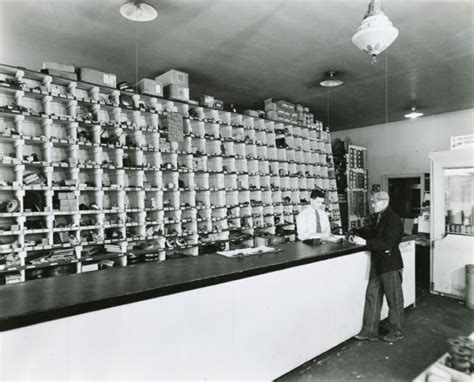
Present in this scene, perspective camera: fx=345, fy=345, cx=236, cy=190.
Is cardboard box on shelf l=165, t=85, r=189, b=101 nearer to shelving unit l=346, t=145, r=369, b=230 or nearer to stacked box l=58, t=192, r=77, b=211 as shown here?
stacked box l=58, t=192, r=77, b=211

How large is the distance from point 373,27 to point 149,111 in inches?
120

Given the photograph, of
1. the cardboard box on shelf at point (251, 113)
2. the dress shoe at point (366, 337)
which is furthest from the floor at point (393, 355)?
the cardboard box on shelf at point (251, 113)

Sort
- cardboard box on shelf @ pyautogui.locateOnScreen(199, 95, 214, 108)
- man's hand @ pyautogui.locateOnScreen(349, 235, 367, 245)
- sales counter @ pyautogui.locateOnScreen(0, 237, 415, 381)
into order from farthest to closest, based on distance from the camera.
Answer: cardboard box on shelf @ pyautogui.locateOnScreen(199, 95, 214, 108) → man's hand @ pyautogui.locateOnScreen(349, 235, 367, 245) → sales counter @ pyautogui.locateOnScreen(0, 237, 415, 381)

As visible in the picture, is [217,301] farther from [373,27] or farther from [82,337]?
[373,27]

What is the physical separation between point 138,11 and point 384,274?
12.3ft

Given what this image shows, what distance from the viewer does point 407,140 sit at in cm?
893

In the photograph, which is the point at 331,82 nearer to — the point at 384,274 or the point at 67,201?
the point at 384,274

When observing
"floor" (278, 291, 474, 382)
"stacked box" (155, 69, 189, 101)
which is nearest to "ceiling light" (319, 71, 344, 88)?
"stacked box" (155, 69, 189, 101)

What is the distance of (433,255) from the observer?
5559 millimetres

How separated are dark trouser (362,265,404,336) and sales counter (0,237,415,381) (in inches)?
8.8

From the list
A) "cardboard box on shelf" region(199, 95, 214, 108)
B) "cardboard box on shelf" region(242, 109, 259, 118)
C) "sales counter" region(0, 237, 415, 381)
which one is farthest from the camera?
"cardboard box on shelf" region(242, 109, 259, 118)

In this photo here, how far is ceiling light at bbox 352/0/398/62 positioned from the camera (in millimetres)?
2785

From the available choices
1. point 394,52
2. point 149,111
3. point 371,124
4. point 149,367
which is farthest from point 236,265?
point 371,124

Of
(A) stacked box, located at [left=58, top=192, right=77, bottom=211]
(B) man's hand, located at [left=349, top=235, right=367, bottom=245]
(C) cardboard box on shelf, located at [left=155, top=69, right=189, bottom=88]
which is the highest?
(C) cardboard box on shelf, located at [left=155, top=69, right=189, bottom=88]
